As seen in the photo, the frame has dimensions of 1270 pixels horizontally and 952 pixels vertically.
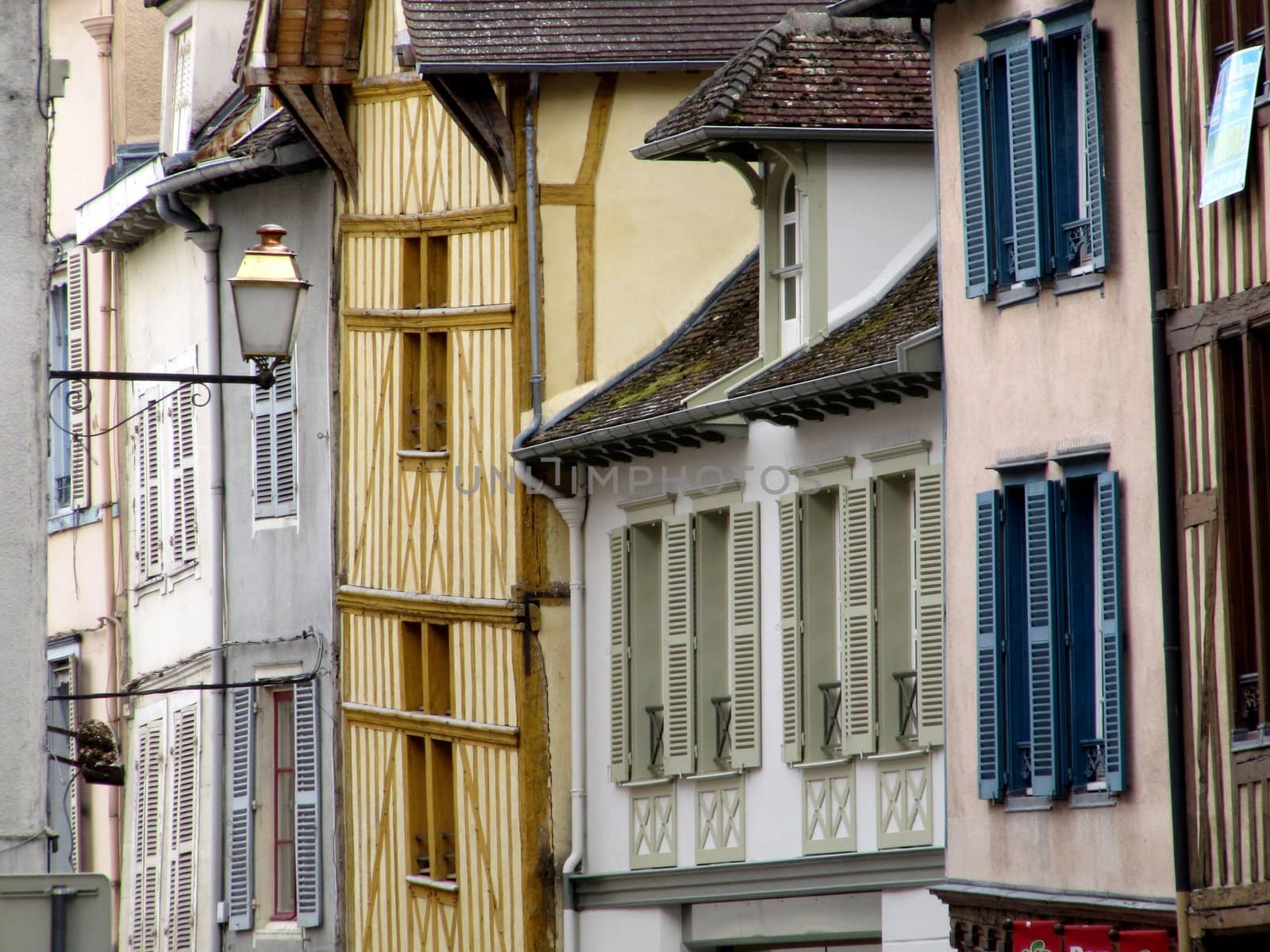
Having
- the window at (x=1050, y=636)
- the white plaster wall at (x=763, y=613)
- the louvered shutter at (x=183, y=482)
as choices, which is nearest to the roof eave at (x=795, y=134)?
the white plaster wall at (x=763, y=613)

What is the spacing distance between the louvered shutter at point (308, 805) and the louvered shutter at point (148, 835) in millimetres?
3015

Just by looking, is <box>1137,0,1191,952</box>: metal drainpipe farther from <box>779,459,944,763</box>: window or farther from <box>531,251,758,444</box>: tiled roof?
<box>531,251,758,444</box>: tiled roof

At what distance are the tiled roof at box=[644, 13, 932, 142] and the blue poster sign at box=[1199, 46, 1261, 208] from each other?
5.15 metres

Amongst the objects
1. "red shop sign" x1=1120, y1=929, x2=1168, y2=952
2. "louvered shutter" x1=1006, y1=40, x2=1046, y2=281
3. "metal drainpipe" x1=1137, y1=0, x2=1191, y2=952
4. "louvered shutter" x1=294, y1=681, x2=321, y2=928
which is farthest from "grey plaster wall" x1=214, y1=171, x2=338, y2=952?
"metal drainpipe" x1=1137, y1=0, x2=1191, y2=952

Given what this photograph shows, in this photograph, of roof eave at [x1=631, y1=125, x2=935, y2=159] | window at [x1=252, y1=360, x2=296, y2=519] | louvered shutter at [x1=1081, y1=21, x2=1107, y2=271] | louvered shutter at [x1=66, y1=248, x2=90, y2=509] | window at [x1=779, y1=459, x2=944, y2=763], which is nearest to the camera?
louvered shutter at [x1=1081, y1=21, x2=1107, y2=271]

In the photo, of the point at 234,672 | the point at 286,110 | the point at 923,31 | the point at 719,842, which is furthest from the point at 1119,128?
the point at 234,672

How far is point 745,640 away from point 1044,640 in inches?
166

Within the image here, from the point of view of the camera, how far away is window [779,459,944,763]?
58.3 feet

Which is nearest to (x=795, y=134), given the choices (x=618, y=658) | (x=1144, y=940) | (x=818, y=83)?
(x=818, y=83)

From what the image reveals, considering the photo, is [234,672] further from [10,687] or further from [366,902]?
[10,687]

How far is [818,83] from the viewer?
1978 cm

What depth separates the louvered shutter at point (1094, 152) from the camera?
15.5 metres

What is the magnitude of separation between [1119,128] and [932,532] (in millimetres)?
3078

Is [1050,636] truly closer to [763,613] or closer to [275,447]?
[763,613]
